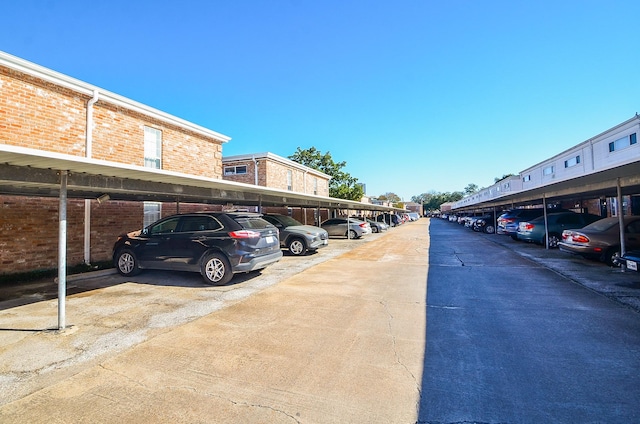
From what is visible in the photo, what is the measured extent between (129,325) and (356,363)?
348cm

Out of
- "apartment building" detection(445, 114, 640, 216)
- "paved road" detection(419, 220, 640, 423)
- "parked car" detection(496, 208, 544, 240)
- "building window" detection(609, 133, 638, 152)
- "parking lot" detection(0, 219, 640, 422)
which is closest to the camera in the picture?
"paved road" detection(419, 220, 640, 423)

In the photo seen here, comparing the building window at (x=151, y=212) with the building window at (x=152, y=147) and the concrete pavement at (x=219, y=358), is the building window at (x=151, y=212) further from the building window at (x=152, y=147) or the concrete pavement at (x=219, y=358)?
the concrete pavement at (x=219, y=358)

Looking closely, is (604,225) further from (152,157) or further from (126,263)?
(152,157)

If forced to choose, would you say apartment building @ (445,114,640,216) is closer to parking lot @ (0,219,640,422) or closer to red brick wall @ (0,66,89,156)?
parking lot @ (0,219,640,422)

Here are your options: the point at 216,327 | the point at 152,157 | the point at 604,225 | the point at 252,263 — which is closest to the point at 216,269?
the point at 252,263

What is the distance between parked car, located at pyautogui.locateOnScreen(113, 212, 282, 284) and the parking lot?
40cm

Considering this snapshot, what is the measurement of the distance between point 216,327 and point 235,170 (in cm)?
1701

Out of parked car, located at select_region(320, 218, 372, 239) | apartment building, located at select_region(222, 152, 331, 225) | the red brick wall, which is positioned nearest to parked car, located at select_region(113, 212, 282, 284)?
the red brick wall

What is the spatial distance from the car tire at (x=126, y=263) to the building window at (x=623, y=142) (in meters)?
23.2

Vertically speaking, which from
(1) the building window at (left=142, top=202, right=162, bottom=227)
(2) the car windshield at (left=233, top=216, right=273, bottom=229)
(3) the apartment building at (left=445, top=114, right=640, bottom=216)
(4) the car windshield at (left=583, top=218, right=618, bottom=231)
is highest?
(3) the apartment building at (left=445, top=114, right=640, bottom=216)

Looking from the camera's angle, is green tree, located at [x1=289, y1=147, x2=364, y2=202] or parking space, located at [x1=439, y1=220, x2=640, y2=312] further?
green tree, located at [x1=289, y1=147, x2=364, y2=202]

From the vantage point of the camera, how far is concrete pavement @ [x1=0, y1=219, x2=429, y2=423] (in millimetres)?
2623

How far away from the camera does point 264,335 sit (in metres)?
4.20

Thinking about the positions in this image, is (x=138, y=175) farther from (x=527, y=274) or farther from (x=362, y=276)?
(x=527, y=274)
